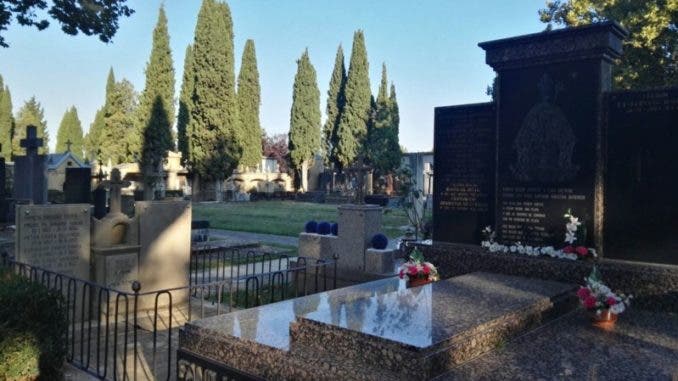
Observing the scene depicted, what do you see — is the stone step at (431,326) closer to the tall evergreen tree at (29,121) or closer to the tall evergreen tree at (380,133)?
the tall evergreen tree at (380,133)

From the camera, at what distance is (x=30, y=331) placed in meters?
4.59

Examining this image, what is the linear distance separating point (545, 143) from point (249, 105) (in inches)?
1787

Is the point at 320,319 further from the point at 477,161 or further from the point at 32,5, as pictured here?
the point at 32,5

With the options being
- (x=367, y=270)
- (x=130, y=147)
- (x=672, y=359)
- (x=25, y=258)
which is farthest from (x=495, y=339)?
(x=130, y=147)

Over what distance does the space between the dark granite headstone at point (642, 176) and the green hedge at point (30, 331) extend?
19.8 feet

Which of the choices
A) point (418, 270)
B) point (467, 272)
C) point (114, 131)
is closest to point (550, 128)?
point (467, 272)

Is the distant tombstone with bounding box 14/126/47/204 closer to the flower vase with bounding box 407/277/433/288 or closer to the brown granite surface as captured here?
the flower vase with bounding box 407/277/433/288

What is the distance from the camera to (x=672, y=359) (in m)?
3.95

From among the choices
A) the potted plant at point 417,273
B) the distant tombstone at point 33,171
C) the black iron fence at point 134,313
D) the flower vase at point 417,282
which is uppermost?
the distant tombstone at point 33,171

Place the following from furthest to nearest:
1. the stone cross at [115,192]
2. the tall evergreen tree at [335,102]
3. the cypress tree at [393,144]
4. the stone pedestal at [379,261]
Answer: the tall evergreen tree at [335,102] → the cypress tree at [393,144] → the stone pedestal at [379,261] → the stone cross at [115,192]

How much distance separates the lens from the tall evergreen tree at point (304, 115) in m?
51.6

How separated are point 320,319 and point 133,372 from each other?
248cm

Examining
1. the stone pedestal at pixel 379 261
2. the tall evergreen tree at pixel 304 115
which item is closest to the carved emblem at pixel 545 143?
the stone pedestal at pixel 379 261

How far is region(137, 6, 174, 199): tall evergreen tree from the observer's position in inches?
1629
